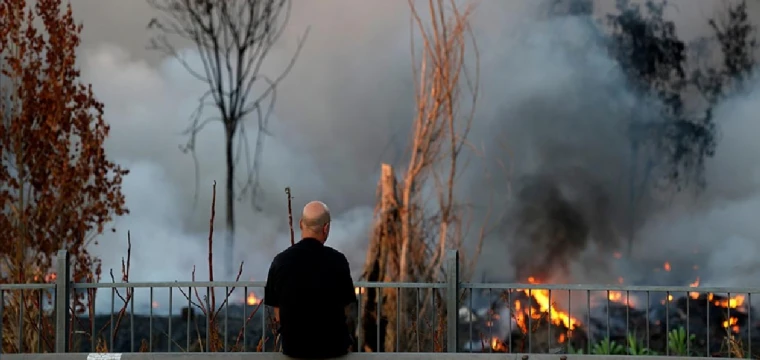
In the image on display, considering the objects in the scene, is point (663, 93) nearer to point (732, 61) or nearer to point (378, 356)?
point (732, 61)

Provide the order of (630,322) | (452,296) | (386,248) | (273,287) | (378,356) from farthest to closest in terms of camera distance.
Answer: (630,322), (386,248), (452,296), (378,356), (273,287)

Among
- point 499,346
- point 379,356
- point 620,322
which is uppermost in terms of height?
point 379,356

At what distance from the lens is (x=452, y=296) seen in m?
6.61

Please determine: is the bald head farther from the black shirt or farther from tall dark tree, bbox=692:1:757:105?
tall dark tree, bbox=692:1:757:105

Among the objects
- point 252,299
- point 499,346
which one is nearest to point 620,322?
point 499,346

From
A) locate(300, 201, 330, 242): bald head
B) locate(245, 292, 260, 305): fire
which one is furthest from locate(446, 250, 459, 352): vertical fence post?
locate(245, 292, 260, 305): fire

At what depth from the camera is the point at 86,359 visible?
5.60 metres

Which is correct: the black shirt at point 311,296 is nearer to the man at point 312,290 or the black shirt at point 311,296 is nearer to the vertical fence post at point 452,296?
the man at point 312,290

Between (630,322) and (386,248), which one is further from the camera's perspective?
(630,322)

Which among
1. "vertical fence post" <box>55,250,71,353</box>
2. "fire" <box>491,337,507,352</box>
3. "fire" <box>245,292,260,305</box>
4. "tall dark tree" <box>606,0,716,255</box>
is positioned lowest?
"fire" <box>491,337,507,352</box>

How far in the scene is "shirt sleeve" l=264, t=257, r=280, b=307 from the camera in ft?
16.0

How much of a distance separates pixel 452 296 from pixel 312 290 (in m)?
1.97

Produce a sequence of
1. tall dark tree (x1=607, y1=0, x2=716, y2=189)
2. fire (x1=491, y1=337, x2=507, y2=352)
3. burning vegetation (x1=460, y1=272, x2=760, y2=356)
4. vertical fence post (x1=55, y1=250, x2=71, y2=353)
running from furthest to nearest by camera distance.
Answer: tall dark tree (x1=607, y1=0, x2=716, y2=189) → burning vegetation (x1=460, y1=272, x2=760, y2=356) → fire (x1=491, y1=337, x2=507, y2=352) → vertical fence post (x1=55, y1=250, x2=71, y2=353)

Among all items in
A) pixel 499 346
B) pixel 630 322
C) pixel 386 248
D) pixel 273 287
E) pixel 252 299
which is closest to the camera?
pixel 273 287
